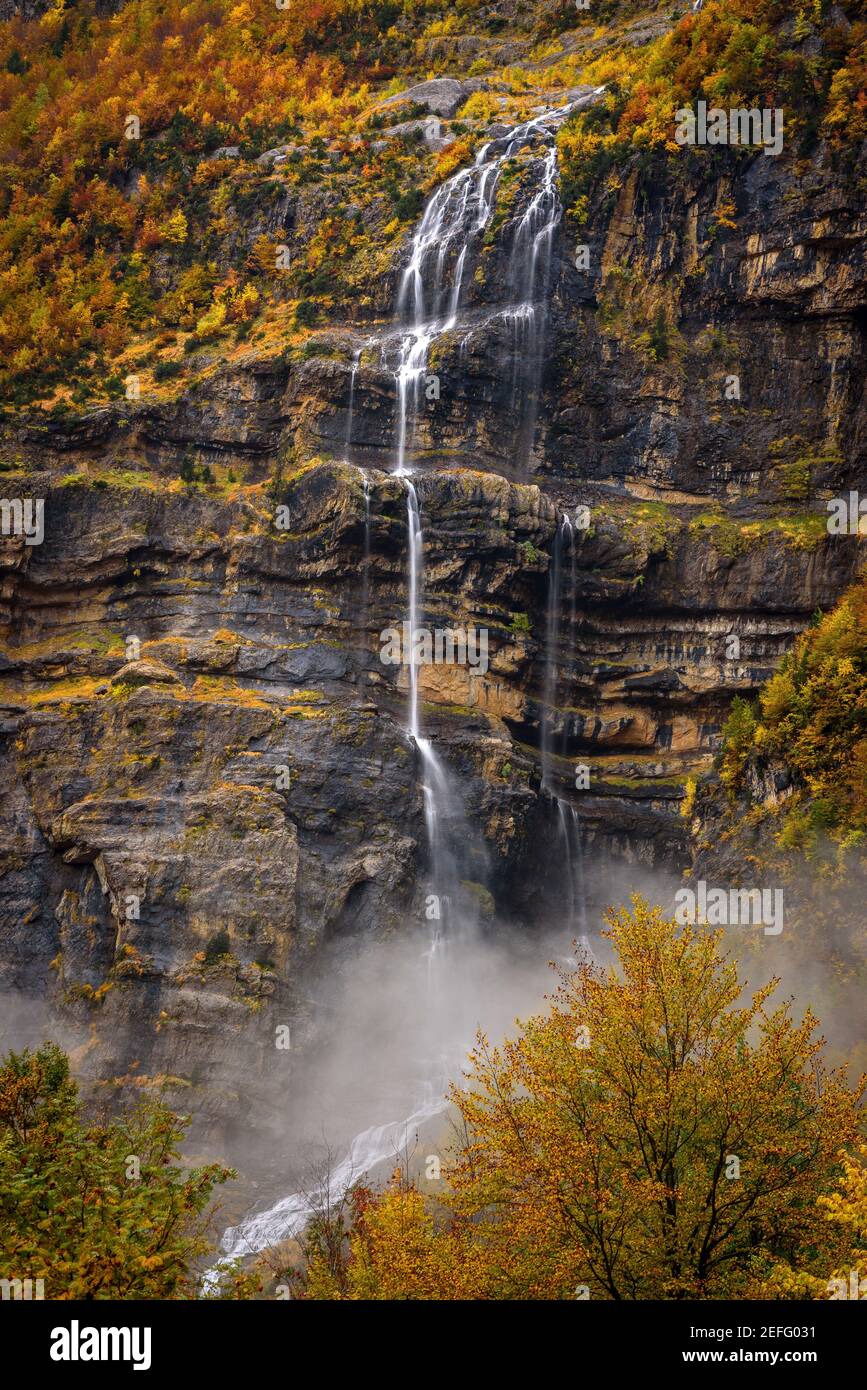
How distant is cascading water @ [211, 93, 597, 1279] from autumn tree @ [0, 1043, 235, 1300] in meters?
19.5

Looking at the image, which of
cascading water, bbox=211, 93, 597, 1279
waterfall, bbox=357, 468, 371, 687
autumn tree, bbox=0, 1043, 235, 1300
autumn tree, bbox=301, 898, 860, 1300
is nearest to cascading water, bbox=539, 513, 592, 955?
cascading water, bbox=211, 93, 597, 1279

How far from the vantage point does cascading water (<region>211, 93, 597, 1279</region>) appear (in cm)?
4350

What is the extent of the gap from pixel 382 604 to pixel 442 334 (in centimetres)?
1473

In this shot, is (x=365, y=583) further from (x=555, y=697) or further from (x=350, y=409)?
(x=555, y=697)

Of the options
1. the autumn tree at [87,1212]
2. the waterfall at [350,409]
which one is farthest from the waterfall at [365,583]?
the autumn tree at [87,1212]

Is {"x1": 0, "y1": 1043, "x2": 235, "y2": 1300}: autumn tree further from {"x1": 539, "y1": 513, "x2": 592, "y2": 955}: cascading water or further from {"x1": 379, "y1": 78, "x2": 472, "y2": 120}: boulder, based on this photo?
{"x1": 379, "y1": 78, "x2": 472, "y2": 120}: boulder

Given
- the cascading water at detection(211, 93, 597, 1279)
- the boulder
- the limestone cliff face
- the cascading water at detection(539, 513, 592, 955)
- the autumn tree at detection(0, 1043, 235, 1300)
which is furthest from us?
the boulder

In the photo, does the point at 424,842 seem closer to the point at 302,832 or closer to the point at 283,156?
the point at 302,832

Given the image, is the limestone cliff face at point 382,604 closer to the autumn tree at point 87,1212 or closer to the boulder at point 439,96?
the boulder at point 439,96

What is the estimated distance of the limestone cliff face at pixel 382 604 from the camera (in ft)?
139

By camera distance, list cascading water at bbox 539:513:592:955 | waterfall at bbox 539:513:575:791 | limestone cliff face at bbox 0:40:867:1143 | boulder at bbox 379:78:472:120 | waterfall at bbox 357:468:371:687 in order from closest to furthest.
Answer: limestone cliff face at bbox 0:40:867:1143
cascading water at bbox 539:513:592:955
waterfall at bbox 357:468:371:687
waterfall at bbox 539:513:575:791
boulder at bbox 379:78:472:120

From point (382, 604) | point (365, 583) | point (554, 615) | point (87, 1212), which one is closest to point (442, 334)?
point (365, 583)

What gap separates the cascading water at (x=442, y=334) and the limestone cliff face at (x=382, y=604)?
0.63 metres

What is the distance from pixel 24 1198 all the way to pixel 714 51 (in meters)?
59.9
